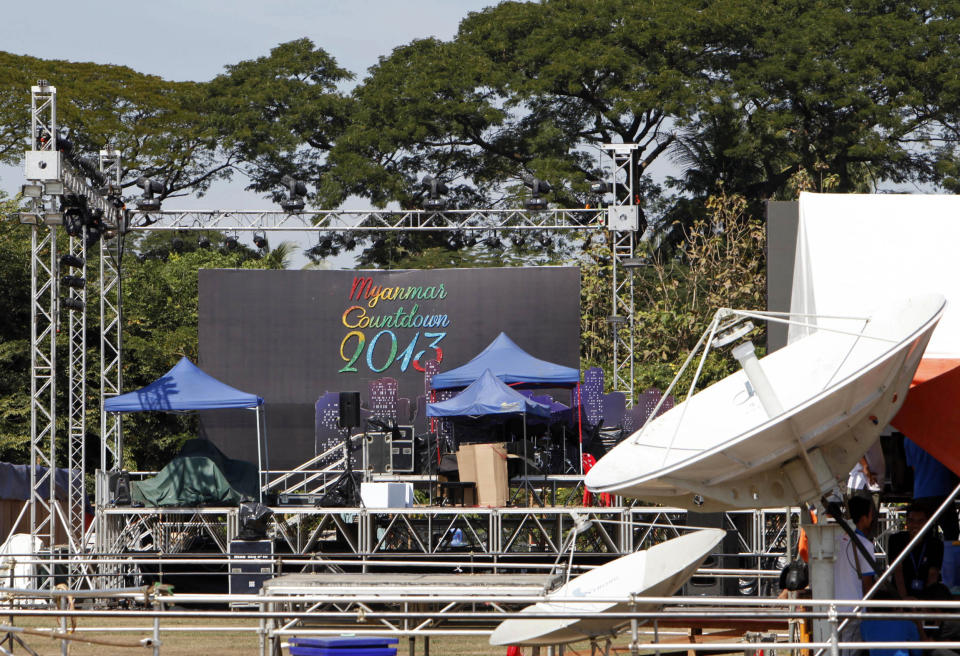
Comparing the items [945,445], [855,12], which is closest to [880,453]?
[945,445]

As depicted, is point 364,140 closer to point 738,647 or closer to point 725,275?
point 725,275

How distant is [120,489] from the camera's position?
762 inches

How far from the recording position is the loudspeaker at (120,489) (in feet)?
63.2

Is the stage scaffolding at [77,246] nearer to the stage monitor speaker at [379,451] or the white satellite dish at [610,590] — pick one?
the stage monitor speaker at [379,451]

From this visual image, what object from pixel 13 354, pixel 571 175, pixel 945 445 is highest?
pixel 571 175

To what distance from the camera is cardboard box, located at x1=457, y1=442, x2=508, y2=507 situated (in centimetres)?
1867

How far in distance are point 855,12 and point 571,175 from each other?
8.63 metres

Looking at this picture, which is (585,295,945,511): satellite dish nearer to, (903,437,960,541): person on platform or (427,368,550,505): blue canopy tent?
(903,437,960,541): person on platform

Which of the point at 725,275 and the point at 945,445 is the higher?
the point at 725,275

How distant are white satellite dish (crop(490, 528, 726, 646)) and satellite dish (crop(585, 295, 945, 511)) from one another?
411 millimetres

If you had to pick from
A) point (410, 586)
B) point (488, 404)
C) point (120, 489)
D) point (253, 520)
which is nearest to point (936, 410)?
point (410, 586)

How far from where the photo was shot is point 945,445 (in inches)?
360

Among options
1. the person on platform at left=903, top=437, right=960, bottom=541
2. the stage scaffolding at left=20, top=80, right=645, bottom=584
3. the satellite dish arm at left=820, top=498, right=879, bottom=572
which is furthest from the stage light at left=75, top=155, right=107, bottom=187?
the satellite dish arm at left=820, top=498, right=879, bottom=572

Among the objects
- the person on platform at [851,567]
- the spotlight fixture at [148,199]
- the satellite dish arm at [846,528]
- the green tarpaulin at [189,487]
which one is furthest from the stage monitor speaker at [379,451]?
the satellite dish arm at [846,528]
